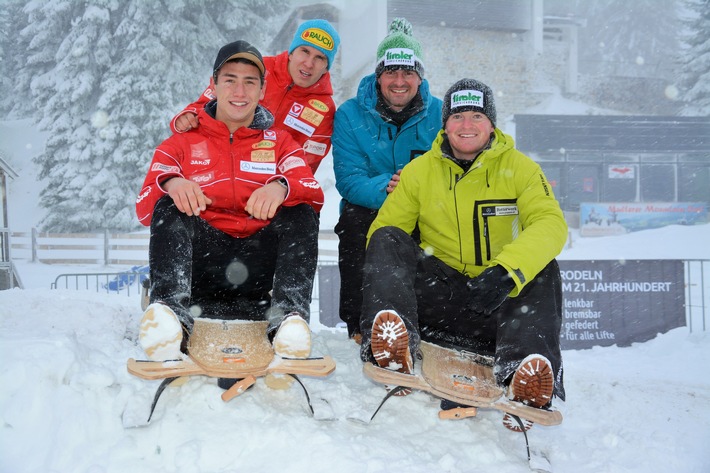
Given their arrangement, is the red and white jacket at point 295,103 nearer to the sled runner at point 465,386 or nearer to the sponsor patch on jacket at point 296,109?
the sponsor patch on jacket at point 296,109

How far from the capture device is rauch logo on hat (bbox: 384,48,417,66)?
3521 millimetres

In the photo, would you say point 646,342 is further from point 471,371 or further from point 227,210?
point 227,210

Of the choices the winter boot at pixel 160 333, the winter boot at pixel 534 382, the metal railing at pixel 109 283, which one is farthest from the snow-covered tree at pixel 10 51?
the winter boot at pixel 534 382

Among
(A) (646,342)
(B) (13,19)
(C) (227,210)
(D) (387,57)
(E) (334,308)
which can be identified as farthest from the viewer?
(B) (13,19)

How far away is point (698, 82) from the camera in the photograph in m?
26.3

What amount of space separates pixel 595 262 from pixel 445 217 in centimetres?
531

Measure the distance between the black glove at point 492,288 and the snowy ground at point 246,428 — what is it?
0.70m

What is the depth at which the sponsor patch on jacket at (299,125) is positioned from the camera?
13.0 feet

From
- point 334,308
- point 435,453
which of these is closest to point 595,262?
point 334,308

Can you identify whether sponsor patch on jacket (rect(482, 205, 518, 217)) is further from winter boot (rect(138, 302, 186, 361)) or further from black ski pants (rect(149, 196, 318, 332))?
winter boot (rect(138, 302, 186, 361))

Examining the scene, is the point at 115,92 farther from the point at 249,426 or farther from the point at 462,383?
the point at 462,383

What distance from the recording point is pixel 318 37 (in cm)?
385

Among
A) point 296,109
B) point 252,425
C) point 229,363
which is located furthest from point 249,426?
point 296,109

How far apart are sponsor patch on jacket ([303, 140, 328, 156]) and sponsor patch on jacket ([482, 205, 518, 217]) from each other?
170 centimetres
